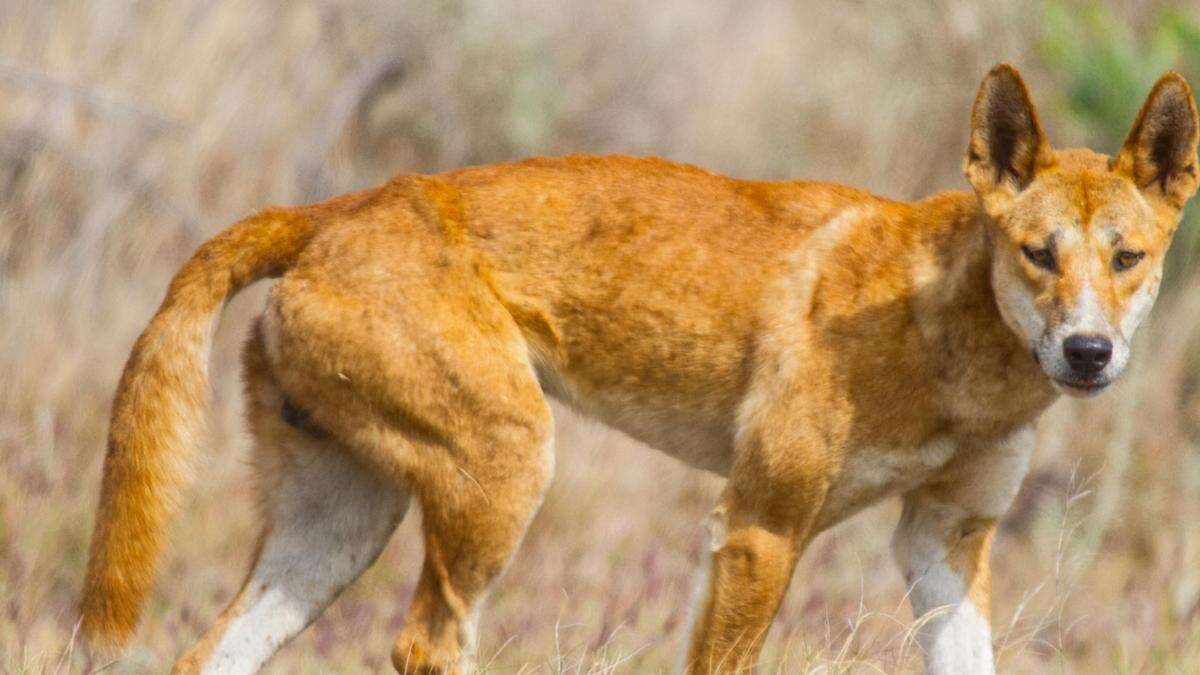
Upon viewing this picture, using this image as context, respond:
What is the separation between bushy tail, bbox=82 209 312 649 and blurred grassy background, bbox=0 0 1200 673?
0.43m

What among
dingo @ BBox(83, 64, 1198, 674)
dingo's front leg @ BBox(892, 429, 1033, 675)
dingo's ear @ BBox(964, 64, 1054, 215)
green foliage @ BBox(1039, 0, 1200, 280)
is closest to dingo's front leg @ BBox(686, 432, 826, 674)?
dingo @ BBox(83, 64, 1198, 674)

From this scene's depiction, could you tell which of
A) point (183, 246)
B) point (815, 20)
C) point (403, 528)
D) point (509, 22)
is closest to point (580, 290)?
point (403, 528)

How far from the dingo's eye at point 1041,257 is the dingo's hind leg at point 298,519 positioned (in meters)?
1.67

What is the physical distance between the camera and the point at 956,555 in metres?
4.12

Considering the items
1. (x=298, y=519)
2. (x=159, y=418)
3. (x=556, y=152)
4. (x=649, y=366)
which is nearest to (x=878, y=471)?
(x=649, y=366)

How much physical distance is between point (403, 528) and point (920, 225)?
302 centimetres

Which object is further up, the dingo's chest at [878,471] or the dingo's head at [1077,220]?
the dingo's head at [1077,220]

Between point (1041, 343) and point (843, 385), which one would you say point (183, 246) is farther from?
point (1041, 343)

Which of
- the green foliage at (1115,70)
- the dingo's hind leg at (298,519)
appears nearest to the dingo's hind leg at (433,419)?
the dingo's hind leg at (298,519)

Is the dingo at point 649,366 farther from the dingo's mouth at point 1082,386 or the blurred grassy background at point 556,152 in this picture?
the blurred grassy background at point 556,152

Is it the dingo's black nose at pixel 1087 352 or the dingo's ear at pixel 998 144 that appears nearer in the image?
the dingo's black nose at pixel 1087 352

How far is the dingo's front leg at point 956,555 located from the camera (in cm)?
403

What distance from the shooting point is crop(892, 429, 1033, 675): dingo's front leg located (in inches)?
159

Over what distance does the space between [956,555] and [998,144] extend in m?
1.09
